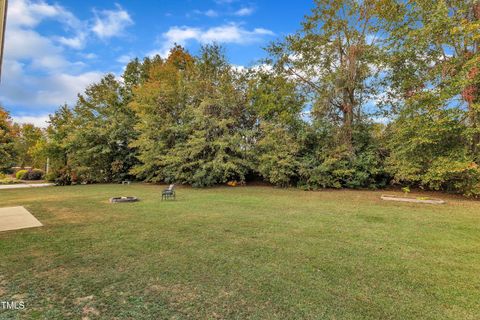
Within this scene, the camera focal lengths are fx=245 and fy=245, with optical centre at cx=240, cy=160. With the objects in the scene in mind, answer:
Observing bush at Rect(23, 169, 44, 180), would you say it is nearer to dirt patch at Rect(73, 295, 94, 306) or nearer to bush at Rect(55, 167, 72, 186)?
bush at Rect(55, 167, 72, 186)

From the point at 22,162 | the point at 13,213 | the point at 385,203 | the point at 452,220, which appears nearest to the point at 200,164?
the point at 13,213

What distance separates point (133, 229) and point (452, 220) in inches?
267

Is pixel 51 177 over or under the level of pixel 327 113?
under

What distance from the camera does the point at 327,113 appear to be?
12.1 metres

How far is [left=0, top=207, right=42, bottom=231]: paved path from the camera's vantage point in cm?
474

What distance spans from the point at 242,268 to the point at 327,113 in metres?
10.8

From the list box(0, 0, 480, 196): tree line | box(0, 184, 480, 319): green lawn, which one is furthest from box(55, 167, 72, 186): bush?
box(0, 184, 480, 319): green lawn

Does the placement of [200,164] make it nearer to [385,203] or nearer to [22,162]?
[385,203]

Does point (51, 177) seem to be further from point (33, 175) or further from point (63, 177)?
point (33, 175)

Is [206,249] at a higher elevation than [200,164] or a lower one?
lower

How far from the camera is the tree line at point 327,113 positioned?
8594mm

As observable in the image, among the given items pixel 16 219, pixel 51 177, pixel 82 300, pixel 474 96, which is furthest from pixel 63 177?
pixel 474 96

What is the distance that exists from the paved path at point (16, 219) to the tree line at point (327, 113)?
6.53m

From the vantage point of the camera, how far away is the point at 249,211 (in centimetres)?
644
